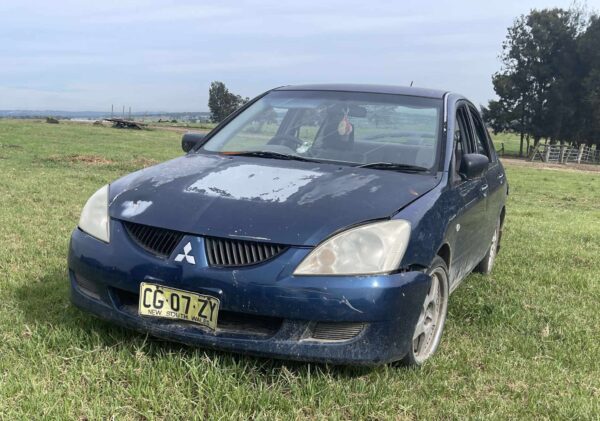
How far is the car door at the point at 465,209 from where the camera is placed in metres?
3.56

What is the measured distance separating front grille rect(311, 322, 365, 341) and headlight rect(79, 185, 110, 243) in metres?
1.11

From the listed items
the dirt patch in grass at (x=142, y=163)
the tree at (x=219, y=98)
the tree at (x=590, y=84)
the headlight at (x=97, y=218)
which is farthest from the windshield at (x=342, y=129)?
the tree at (x=219, y=98)

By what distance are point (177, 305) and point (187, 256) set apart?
22 centimetres

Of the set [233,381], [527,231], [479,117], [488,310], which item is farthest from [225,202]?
[527,231]

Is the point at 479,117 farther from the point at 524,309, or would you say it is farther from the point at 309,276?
the point at 309,276

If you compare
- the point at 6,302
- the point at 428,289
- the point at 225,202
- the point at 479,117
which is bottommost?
the point at 6,302

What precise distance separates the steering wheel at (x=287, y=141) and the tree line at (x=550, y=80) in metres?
41.6

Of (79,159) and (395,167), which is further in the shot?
(79,159)

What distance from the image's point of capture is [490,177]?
4.73m

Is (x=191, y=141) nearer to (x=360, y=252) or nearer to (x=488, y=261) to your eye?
(x=360, y=252)

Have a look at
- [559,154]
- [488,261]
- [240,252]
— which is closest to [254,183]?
[240,252]

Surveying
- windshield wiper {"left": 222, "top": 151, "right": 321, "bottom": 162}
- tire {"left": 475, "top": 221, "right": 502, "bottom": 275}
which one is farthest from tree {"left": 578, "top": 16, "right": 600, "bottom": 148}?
windshield wiper {"left": 222, "top": 151, "right": 321, "bottom": 162}

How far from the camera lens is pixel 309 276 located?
8.38 ft

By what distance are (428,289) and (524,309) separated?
166 centimetres
